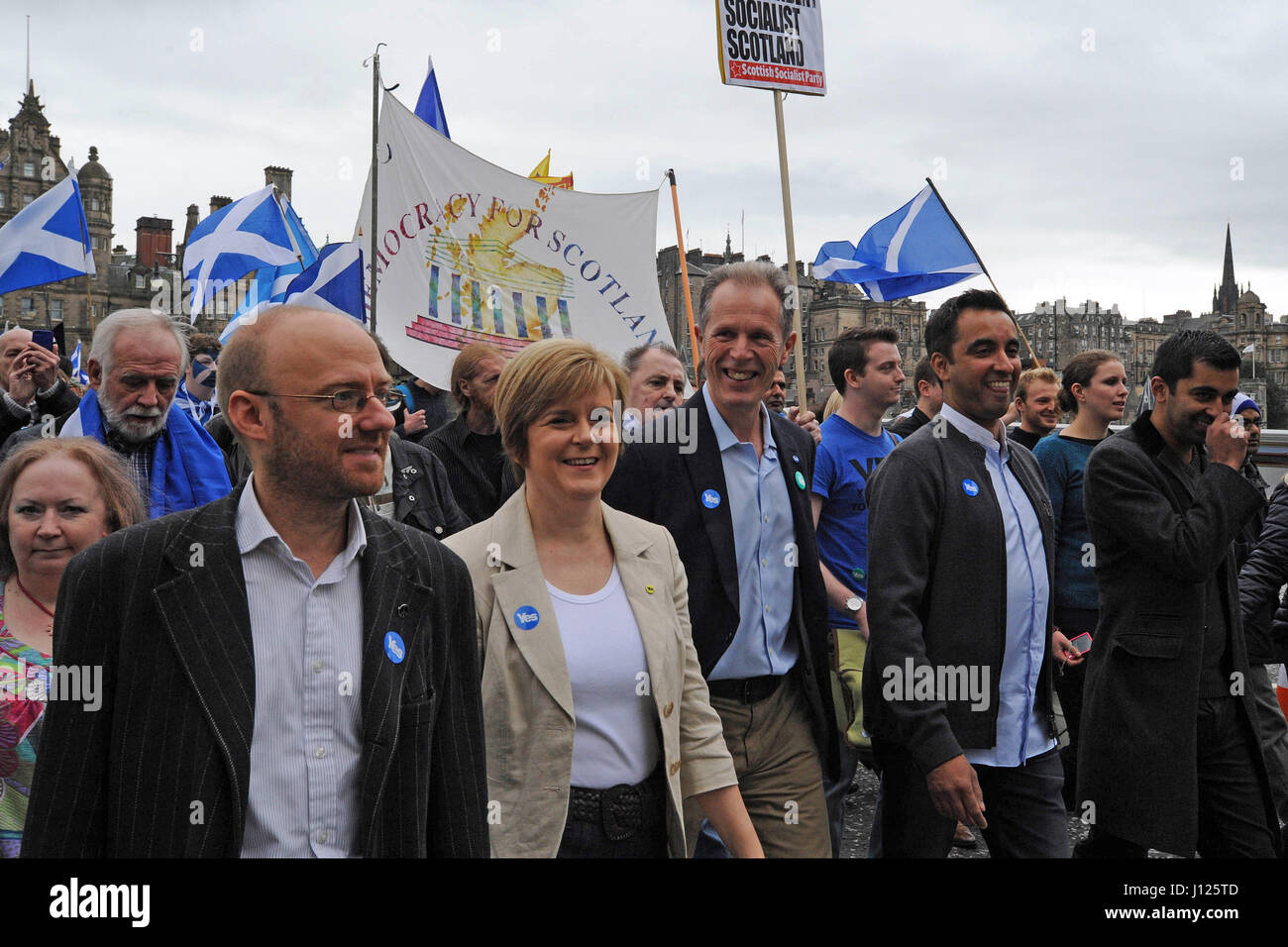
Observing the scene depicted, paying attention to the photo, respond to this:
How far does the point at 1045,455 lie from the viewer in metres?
6.19

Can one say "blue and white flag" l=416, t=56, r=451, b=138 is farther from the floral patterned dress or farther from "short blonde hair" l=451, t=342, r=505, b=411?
the floral patterned dress

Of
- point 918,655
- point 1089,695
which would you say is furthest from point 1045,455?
point 918,655

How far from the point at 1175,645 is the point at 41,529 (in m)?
3.50

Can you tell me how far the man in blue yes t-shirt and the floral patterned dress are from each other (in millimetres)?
2803

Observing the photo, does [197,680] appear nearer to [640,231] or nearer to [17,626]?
[17,626]

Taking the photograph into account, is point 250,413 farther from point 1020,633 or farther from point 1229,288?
point 1229,288

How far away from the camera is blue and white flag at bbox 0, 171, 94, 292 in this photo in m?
10.2

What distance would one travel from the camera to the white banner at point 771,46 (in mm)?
6707

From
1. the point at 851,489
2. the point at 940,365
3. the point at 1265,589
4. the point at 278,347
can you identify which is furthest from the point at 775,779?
the point at 1265,589

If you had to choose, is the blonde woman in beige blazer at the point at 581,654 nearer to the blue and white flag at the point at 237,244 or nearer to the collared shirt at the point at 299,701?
the collared shirt at the point at 299,701

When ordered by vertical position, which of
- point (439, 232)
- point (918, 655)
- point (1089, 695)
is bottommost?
Result: point (1089, 695)

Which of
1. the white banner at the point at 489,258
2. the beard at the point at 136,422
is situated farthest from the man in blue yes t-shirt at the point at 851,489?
the white banner at the point at 489,258

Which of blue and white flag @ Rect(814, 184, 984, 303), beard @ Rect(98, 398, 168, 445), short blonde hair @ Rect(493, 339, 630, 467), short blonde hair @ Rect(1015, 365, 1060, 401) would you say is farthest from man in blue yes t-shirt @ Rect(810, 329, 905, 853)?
blue and white flag @ Rect(814, 184, 984, 303)

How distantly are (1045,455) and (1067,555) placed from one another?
0.55m
